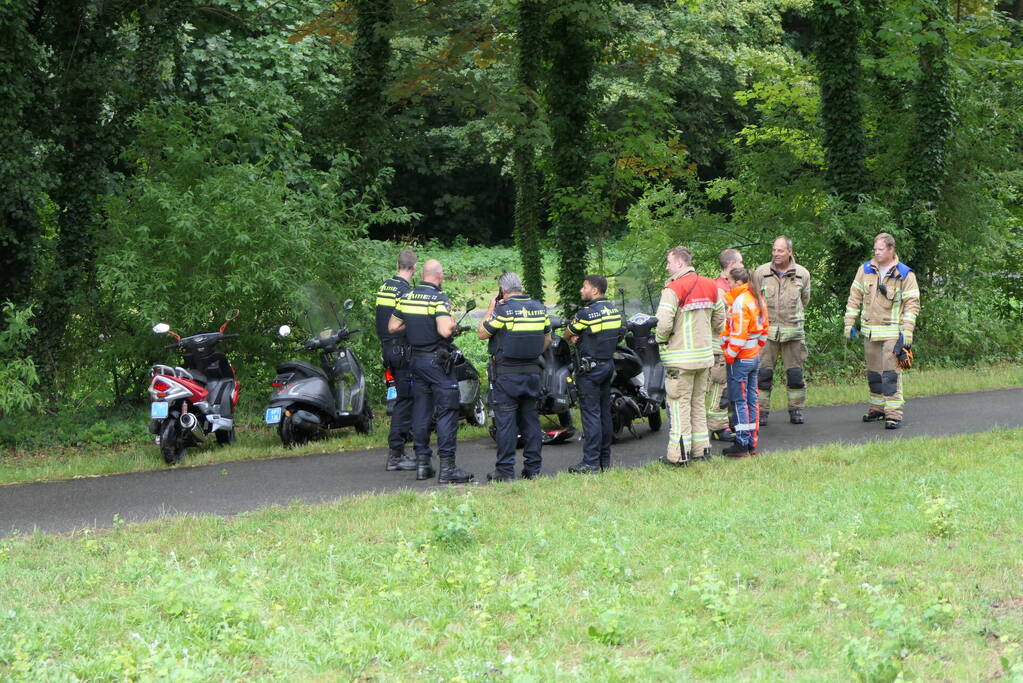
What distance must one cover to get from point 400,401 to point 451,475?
1.15m

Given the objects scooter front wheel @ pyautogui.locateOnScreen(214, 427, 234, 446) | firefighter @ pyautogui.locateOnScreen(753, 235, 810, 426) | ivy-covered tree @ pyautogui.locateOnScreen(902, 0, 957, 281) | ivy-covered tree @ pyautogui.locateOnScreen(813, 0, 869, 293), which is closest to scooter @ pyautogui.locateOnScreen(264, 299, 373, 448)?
scooter front wheel @ pyautogui.locateOnScreen(214, 427, 234, 446)

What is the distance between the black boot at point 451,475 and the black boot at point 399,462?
0.65 m

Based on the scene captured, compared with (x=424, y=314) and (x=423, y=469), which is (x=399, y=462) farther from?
(x=424, y=314)

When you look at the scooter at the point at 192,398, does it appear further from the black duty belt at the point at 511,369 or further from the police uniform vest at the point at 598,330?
the police uniform vest at the point at 598,330

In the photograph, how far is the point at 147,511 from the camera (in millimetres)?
8805

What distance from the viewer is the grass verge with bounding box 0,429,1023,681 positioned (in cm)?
520

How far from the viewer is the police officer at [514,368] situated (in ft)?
31.1

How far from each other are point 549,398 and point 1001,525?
16.3 ft

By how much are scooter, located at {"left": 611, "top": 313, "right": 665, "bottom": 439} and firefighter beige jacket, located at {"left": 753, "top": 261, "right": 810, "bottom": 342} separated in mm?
1686

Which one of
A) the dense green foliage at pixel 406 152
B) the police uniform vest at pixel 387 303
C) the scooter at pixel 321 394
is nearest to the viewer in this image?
the police uniform vest at pixel 387 303


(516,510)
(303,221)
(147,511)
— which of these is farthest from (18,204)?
(516,510)

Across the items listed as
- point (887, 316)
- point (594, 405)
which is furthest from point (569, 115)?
point (594, 405)

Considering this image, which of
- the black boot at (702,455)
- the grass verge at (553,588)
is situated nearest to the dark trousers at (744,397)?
the black boot at (702,455)

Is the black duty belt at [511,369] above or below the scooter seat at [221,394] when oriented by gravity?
above
